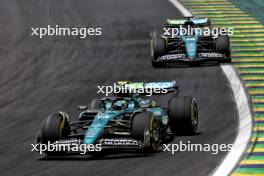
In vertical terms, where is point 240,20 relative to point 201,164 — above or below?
above

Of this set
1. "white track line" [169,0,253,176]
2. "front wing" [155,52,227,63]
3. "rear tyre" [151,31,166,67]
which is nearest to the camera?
"white track line" [169,0,253,176]

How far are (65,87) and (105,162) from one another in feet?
29.1

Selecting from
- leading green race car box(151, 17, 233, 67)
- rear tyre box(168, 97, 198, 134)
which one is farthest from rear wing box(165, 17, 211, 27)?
rear tyre box(168, 97, 198, 134)

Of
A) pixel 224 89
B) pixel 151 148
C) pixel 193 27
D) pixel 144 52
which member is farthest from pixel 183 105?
pixel 144 52

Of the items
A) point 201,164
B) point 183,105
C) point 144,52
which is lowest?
point 201,164

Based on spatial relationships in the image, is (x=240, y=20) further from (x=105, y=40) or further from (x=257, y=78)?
(x=257, y=78)

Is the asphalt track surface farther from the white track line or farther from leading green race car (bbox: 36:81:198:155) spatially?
leading green race car (bbox: 36:81:198:155)

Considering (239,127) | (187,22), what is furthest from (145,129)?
(187,22)

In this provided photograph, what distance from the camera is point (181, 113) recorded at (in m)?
17.6

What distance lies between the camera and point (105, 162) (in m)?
16.1

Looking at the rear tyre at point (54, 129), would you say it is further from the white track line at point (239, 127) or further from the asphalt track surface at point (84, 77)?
the white track line at point (239, 127)

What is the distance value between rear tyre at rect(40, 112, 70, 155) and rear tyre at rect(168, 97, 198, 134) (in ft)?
7.16

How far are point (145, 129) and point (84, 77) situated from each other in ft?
32.3

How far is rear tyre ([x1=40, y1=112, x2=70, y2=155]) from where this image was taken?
54.8 ft
